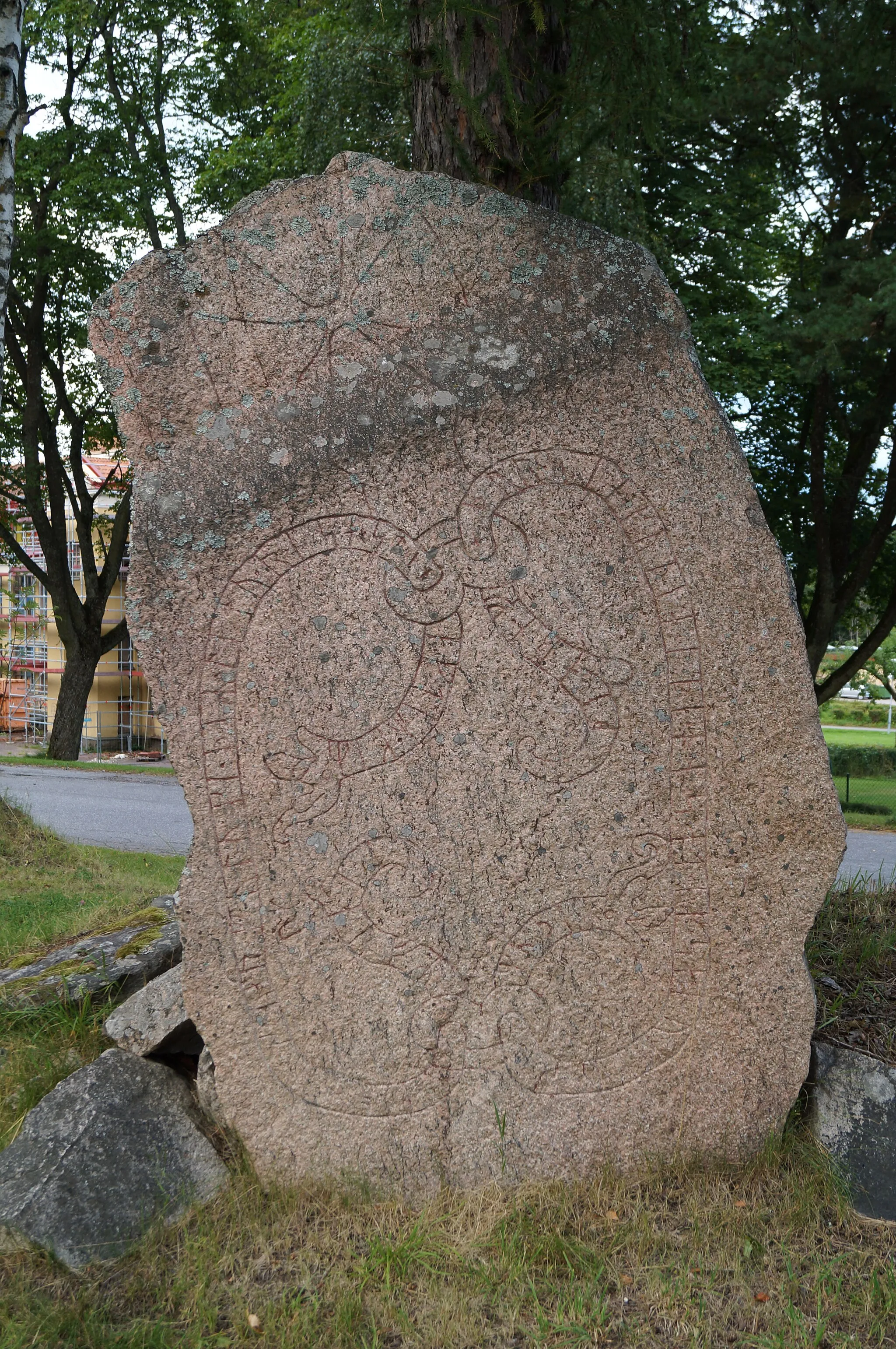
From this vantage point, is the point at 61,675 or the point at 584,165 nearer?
the point at 584,165

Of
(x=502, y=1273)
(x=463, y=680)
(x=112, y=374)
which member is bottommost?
(x=502, y=1273)

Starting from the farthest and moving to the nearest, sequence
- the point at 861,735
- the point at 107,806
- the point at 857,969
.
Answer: the point at 861,735, the point at 107,806, the point at 857,969

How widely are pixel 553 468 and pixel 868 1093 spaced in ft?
6.19

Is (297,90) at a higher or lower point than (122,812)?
higher

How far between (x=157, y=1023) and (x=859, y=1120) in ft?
6.35

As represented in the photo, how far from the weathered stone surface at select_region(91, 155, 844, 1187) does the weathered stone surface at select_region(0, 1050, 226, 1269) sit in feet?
0.61

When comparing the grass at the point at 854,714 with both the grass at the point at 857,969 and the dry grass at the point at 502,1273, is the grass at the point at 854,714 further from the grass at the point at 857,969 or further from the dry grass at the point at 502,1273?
the dry grass at the point at 502,1273

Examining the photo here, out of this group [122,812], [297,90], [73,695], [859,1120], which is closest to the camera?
[859,1120]

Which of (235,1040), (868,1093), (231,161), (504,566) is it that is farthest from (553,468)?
(231,161)

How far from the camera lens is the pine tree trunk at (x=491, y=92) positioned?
363cm

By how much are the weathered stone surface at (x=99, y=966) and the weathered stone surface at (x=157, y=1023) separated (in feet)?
1.37

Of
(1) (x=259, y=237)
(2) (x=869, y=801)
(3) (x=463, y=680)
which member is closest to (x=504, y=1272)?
(3) (x=463, y=680)

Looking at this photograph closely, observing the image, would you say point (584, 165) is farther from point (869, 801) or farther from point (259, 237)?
point (869, 801)

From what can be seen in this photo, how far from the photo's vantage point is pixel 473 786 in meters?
2.85
